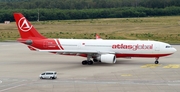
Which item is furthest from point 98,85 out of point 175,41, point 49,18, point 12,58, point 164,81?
point 49,18

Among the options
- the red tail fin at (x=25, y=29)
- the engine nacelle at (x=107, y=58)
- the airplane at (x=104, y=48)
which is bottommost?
the engine nacelle at (x=107, y=58)

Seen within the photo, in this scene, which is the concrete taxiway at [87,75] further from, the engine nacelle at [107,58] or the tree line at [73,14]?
the tree line at [73,14]

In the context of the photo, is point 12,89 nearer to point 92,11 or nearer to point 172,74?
point 172,74

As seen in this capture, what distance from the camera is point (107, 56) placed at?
54188mm

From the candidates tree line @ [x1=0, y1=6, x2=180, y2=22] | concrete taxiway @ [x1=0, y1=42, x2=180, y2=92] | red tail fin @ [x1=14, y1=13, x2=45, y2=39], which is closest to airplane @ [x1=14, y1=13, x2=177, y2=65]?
red tail fin @ [x1=14, y1=13, x2=45, y2=39]

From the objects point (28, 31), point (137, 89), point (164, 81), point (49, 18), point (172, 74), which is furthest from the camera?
point (49, 18)

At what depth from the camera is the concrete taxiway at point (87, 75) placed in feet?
130

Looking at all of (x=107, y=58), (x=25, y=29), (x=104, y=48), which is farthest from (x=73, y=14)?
(x=107, y=58)

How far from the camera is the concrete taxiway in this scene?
130ft

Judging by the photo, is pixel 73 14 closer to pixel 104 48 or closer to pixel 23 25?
pixel 23 25

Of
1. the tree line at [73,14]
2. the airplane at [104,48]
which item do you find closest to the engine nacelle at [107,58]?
the airplane at [104,48]

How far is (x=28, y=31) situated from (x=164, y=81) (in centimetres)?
2404

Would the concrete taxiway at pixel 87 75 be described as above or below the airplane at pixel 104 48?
below

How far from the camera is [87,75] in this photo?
46.8m
